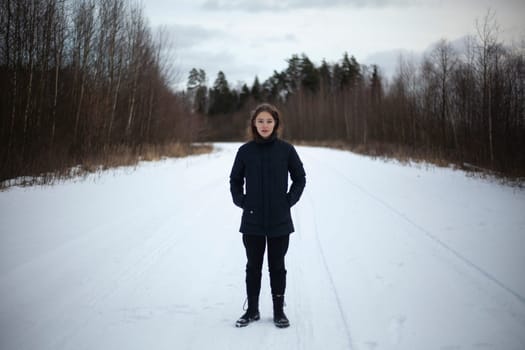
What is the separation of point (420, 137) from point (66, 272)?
79.1 feet

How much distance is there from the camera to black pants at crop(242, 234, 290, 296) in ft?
9.83

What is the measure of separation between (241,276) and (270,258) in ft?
3.63

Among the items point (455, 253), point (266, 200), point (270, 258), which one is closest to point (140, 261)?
point (270, 258)

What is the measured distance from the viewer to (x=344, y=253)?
470cm

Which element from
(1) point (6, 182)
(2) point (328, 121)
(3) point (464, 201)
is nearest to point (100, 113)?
(1) point (6, 182)

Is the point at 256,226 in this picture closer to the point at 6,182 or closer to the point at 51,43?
the point at 6,182

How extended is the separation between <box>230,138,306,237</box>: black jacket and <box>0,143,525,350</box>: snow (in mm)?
936

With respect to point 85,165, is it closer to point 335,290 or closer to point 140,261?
point 140,261

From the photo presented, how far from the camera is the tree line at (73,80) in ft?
33.3

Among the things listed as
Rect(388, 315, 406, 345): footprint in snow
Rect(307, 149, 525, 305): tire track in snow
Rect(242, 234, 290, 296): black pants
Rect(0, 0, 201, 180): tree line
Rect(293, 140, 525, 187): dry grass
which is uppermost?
Rect(0, 0, 201, 180): tree line

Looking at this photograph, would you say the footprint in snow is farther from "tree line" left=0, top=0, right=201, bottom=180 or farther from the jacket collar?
"tree line" left=0, top=0, right=201, bottom=180

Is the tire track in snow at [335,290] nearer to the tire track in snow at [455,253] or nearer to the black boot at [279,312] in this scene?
the black boot at [279,312]

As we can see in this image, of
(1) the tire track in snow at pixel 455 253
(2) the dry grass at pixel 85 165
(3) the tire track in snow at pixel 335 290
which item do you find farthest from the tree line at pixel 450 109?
(2) the dry grass at pixel 85 165

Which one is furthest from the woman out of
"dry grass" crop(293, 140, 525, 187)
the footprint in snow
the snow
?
"dry grass" crop(293, 140, 525, 187)
